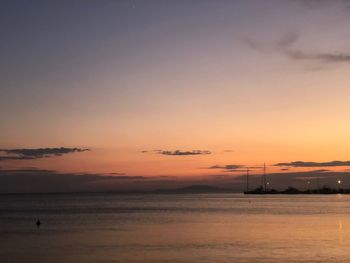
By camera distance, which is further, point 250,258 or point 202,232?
point 202,232

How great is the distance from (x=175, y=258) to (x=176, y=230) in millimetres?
22207

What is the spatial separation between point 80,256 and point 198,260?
7.77 m

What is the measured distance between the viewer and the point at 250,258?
33625mm

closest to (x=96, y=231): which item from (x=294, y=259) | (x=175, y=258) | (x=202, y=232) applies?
(x=202, y=232)

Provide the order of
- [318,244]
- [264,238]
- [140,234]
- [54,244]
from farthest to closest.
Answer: [140,234] < [264,238] < [54,244] < [318,244]

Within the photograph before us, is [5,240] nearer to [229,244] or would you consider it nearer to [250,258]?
[229,244]

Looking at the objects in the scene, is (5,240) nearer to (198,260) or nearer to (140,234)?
(140,234)

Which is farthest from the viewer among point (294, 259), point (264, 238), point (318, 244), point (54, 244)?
point (264, 238)

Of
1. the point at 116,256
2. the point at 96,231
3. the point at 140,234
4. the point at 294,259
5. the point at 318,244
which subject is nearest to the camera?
the point at 294,259

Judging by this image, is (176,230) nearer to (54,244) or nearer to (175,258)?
(54,244)

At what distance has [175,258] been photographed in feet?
112

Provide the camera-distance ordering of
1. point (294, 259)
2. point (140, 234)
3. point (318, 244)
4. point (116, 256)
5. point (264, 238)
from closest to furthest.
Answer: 1. point (294, 259)
2. point (116, 256)
3. point (318, 244)
4. point (264, 238)
5. point (140, 234)

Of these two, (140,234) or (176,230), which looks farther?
(176,230)

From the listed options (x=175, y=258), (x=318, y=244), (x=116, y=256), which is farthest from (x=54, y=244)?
(x=318, y=244)
